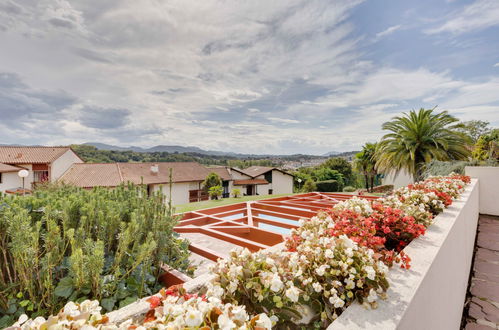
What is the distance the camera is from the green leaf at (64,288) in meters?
1.29

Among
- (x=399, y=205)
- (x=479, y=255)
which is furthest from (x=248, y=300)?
(x=479, y=255)

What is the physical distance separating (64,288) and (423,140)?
9.85 meters

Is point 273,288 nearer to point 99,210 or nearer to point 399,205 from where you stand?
point 99,210

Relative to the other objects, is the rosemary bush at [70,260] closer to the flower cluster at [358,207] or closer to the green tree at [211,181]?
the flower cluster at [358,207]

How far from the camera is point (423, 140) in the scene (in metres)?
7.82

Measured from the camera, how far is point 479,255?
3535mm

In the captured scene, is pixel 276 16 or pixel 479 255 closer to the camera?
pixel 479 255

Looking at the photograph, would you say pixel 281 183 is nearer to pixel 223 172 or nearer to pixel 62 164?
pixel 223 172

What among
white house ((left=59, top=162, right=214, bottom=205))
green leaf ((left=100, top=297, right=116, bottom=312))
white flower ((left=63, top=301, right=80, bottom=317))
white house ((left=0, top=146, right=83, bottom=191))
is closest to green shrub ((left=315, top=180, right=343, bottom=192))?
white house ((left=59, top=162, right=214, bottom=205))

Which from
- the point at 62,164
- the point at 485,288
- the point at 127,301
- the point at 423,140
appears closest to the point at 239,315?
the point at 127,301

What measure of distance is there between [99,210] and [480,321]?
12.2 ft

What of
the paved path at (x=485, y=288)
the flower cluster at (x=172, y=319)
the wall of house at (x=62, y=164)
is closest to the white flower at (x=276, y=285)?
the flower cluster at (x=172, y=319)

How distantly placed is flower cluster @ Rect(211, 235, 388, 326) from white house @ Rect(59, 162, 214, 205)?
63.5 feet

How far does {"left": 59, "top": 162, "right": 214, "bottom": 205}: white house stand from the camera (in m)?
20.1
